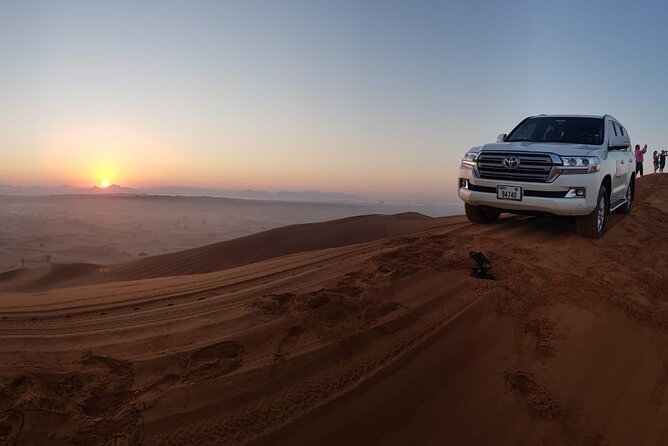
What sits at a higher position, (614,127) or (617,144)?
(614,127)

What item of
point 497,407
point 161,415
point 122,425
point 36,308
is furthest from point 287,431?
point 36,308

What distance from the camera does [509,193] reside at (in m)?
6.68

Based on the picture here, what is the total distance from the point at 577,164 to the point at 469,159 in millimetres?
1590

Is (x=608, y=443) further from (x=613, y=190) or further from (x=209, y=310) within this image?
(x=613, y=190)

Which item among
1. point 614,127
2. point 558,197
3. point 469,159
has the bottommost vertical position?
point 558,197

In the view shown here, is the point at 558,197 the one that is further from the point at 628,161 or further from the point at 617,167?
the point at 628,161

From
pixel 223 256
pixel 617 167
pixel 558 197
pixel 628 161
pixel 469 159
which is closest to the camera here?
pixel 558 197

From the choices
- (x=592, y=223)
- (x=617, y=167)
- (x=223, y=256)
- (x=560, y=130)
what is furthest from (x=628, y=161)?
(x=223, y=256)

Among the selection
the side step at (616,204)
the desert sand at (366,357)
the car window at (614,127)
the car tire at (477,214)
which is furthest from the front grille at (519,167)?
the car window at (614,127)

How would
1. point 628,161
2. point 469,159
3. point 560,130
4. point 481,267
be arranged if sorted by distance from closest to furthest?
point 481,267
point 469,159
point 560,130
point 628,161

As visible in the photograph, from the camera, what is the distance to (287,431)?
2994 mm

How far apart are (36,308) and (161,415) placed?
11.6 feet

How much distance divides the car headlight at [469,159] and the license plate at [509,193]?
25.6 inches

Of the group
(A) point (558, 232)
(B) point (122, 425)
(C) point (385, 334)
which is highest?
(A) point (558, 232)
